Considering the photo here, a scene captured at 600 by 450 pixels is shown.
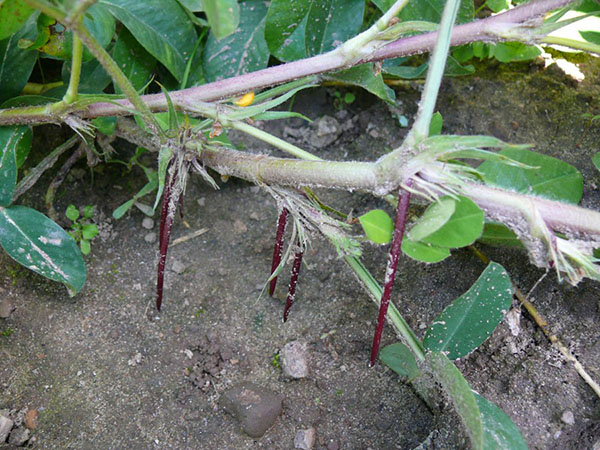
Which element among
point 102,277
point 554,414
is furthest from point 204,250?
point 554,414

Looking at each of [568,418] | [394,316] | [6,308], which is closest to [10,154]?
[6,308]

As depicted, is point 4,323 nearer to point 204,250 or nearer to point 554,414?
point 204,250

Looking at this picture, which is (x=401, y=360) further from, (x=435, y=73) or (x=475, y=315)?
(x=435, y=73)

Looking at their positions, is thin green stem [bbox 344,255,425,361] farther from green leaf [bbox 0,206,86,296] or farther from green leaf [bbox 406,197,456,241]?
green leaf [bbox 0,206,86,296]

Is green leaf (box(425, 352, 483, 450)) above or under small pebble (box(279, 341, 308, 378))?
above

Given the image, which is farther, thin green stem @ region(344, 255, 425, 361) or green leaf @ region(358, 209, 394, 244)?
thin green stem @ region(344, 255, 425, 361)

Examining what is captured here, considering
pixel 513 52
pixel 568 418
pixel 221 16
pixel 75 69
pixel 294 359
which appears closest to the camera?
pixel 221 16

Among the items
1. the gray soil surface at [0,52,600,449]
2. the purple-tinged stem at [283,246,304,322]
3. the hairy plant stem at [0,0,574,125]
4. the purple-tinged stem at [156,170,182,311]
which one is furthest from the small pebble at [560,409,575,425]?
the purple-tinged stem at [156,170,182,311]
